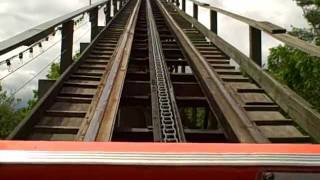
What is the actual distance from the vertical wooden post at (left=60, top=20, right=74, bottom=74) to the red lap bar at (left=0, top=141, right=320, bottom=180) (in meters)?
6.03

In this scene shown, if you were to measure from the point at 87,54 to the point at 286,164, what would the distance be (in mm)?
7617

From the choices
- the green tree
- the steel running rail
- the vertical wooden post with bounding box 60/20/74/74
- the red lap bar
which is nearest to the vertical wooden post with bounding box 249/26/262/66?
the steel running rail

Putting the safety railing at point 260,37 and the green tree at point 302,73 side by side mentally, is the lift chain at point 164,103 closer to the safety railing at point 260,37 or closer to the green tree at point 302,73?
the safety railing at point 260,37

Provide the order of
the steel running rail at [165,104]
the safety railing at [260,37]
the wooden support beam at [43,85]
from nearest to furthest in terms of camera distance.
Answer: the safety railing at [260,37] < the steel running rail at [165,104] < the wooden support beam at [43,85]

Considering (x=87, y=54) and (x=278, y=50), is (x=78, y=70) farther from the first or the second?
(x=278, y=50)

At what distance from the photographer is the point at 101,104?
530cm

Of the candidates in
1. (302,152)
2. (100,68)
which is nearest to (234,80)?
(100,68)

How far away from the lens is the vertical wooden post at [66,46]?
7480 millimetres

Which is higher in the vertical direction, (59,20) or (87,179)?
(59,20)

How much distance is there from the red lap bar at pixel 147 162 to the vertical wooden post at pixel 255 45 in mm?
5533

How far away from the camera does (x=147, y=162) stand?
144cm

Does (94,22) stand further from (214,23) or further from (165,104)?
(165,104)

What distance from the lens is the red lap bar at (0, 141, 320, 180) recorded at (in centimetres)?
143

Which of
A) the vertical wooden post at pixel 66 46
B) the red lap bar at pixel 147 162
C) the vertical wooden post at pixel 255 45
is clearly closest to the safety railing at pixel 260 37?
the vertical wooden post at pixel 255 45
